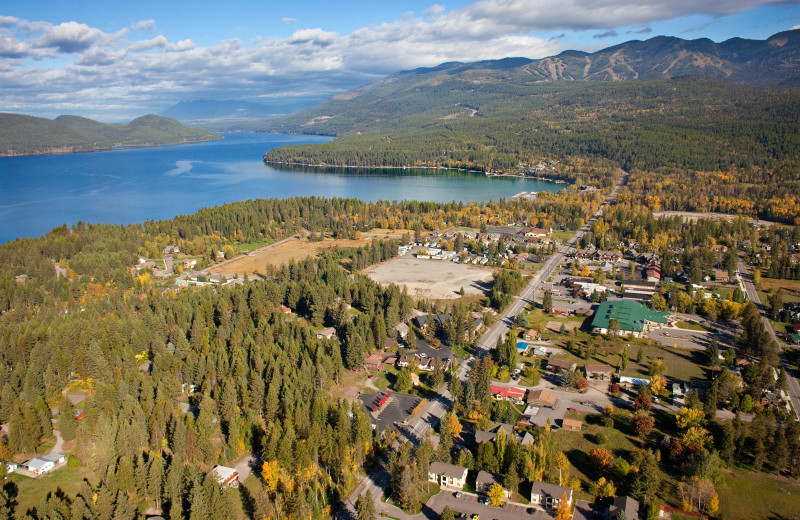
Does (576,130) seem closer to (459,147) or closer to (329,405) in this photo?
(459,147)

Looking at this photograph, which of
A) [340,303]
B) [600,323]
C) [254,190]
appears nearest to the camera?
[600,323]

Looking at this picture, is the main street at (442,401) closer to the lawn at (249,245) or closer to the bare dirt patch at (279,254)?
the bare dirt patch at (279,254)

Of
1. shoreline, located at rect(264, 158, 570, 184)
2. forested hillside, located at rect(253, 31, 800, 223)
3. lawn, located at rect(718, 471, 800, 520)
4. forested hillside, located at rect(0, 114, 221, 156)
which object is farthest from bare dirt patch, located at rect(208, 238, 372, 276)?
forested hillside, located at rect(0, 114, 221, 156)

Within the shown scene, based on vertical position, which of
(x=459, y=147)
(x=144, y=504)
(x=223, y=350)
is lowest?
(x=144, y=504)

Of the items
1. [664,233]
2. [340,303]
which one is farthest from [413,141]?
[340,303]

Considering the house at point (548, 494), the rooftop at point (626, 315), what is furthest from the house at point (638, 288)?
the house at point (548, 494)

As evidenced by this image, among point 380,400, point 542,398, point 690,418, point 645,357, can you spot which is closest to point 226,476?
point 380,400

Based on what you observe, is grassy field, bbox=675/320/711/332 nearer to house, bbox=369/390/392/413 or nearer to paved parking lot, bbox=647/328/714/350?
paved parking lot, bbox=647/328/714/350
